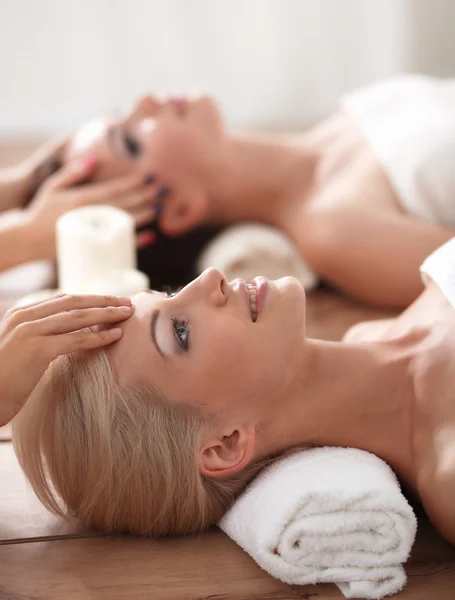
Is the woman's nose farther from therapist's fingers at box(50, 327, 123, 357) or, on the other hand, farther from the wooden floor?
the wooden floor

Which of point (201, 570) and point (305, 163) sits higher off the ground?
point (305, 163)

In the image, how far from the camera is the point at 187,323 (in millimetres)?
1510

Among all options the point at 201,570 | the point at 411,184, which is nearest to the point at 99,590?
the point at 201,570

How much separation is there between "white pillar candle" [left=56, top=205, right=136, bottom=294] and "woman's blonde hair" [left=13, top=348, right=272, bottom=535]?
0.69 metres

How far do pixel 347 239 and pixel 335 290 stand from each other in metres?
0.21

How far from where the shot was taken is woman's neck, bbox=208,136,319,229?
8.54 feet

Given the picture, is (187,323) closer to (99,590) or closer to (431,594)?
(99,590)

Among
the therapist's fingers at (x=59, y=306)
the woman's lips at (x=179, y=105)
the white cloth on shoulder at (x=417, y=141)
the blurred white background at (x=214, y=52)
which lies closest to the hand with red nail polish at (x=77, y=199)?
the woman's lips at (x=179, y=105)

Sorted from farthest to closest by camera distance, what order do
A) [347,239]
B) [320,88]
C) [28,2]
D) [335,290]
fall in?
[320,88], [28,2], [335,290], [347,239]

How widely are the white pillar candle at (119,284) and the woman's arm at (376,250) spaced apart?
1.78 feet

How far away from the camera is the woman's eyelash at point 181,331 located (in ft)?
4.92

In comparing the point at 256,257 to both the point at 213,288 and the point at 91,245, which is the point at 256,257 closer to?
the point at 91,245

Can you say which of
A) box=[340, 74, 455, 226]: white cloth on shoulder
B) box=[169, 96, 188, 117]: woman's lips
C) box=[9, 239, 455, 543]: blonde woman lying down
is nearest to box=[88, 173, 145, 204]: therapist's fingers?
box=[169, 96, 188, 117]: woman's lips

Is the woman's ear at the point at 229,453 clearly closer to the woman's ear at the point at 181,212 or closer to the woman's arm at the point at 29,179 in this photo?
the woman's ear at the point at 181,212
